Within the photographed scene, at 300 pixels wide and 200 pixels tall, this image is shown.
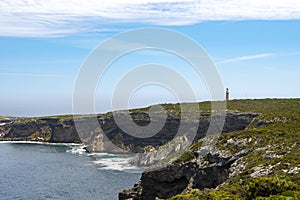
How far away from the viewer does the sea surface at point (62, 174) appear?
74.6 meters

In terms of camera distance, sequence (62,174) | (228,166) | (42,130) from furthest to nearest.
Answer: (42,130) → (62,174) → (228,166)

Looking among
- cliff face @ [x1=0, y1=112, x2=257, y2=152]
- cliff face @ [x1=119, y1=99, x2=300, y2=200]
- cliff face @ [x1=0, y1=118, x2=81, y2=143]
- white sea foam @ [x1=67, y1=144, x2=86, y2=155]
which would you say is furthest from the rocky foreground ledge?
cliff face @ [x1=0, y1=118, x2=81, y2=143]

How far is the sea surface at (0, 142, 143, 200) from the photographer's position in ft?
245

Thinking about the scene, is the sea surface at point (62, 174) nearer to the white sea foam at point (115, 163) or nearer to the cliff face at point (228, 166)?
the white sea foam at point (115, 163)

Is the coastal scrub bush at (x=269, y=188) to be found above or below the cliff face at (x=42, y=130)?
below

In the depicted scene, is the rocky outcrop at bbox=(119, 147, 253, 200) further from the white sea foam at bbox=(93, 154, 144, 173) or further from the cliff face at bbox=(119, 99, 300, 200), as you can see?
the white sea foam at bbox=(93, 154, 144, 173)

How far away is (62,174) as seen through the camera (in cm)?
9319

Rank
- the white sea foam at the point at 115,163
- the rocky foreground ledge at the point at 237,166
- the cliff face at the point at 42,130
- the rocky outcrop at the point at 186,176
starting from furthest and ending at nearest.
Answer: the cliff face at the point at 42,130
the white sea foam at the point at 115,163
the rocky outcrop at the point at 186,176
the rocky foreground ledge at the point at 237,166

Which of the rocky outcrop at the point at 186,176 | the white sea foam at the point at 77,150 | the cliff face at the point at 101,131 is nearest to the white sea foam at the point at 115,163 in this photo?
the white sea foam at the point at 77,150

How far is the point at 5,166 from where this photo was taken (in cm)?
10806

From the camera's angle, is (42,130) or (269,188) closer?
(269,188)

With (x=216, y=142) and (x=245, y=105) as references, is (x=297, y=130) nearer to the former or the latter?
(x=216, y=142)

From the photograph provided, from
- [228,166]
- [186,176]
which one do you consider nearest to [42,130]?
[186,176]

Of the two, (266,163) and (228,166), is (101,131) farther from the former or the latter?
(266,163)
